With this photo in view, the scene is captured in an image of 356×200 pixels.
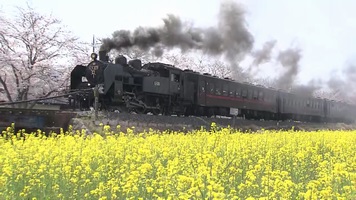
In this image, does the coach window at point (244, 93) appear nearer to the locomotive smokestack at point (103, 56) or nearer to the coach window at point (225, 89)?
the coach window at point (225, 89)

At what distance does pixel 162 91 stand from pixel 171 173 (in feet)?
46.6

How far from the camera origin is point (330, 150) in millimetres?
10000

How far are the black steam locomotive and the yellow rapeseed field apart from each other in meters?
7.86

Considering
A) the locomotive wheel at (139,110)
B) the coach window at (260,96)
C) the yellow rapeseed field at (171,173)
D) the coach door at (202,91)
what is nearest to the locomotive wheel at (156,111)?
the locomotive wheel at (139,110)

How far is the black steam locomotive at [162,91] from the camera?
57.2ft

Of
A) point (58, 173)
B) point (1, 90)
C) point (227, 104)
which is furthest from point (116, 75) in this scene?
point (1, 90)

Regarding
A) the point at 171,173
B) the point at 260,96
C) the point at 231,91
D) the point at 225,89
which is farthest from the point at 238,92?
the point at 171,173

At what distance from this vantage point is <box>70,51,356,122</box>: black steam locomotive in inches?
686

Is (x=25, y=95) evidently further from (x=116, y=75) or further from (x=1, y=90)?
(x=116, y=75)

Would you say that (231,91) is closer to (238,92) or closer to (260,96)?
(238,92)

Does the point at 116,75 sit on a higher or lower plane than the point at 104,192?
higher

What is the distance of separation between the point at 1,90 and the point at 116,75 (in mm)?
14892

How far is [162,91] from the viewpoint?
1897cm

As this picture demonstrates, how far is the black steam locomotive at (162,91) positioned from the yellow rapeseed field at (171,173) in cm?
786
